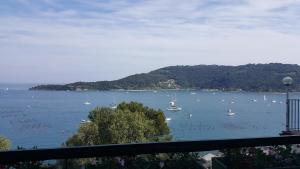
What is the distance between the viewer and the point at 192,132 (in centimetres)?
6266

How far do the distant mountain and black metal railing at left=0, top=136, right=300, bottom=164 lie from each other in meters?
35.8

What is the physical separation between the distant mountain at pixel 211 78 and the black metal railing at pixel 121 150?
3579cm

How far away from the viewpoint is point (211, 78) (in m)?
80.5

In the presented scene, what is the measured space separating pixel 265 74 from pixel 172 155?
5902 centimetres

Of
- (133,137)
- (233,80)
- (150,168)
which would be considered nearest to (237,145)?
(150,168)

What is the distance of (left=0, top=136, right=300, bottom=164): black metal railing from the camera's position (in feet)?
7.85

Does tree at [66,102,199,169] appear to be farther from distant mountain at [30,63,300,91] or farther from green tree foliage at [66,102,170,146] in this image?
distant mountain at [30,63,300,91]

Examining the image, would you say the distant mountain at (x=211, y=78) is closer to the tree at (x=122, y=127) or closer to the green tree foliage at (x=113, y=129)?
the tree at (x=122, y=127)

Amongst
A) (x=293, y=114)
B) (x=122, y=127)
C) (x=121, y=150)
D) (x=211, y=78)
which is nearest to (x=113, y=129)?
(x=122, y=127)

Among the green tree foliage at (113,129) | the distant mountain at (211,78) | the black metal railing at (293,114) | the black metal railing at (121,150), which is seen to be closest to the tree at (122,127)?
the green tree foliage at (113,129)

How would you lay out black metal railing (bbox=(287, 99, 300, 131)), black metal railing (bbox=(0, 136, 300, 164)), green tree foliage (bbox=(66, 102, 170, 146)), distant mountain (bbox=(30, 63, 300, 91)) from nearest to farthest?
black metal railing (bbox=(0, 136, 300, 164))
black metal railing (bbox=(287, 99, 300, 131))
green tree foliage (bbox=(66, 102, 170, 146))
distant mountain (bbox=(30, 63, 300, 91))

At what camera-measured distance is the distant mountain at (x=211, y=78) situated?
186 ft

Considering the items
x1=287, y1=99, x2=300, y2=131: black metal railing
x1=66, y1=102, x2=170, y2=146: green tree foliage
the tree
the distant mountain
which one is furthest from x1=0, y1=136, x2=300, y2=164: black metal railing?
the distant mountain

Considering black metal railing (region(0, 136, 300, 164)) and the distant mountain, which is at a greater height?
the distant mountain
